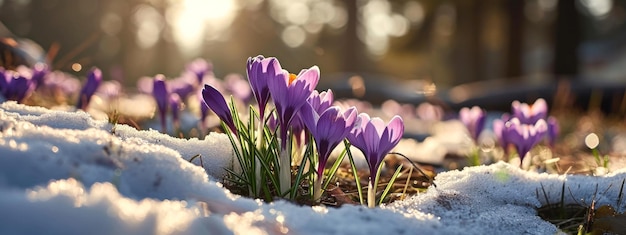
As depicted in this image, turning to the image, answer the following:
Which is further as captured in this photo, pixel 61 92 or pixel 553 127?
pixel 61 92

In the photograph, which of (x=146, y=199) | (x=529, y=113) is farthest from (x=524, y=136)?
(x=146, y=199)

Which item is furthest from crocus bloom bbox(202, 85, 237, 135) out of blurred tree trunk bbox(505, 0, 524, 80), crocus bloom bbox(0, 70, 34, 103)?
blurred tree trunk bbox(505, 0, 524, 80)

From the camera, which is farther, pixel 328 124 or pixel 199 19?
pixel 199 19

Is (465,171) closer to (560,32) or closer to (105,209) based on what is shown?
(105,209)

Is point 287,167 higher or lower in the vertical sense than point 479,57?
lower

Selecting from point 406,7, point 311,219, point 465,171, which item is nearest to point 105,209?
point 311,219

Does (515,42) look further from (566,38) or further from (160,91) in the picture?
(160,91)

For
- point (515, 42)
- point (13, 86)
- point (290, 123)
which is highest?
point (515, 42)
